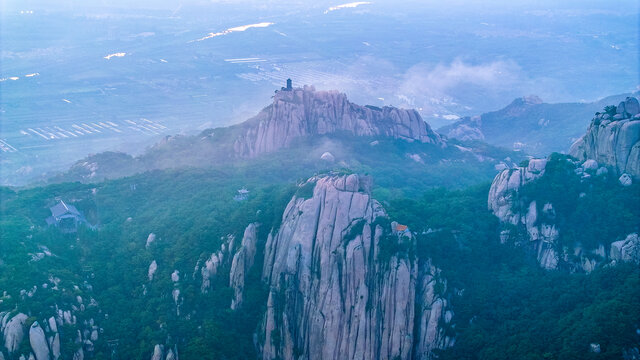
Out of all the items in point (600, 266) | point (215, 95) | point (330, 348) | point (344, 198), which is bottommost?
point (215, 95)

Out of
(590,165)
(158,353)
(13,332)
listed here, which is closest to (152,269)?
(158,353)

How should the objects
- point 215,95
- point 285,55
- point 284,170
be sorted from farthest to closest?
point 285,55 < point 215,95 < point 284,170

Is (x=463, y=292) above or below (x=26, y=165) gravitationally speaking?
above

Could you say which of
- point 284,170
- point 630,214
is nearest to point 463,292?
point 630,214

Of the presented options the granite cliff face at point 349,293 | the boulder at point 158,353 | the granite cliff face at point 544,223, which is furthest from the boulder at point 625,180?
the boulder at point 158,353

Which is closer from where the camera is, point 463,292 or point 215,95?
point 463,292

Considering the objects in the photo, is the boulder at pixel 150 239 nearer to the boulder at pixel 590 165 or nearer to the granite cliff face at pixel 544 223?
the granite cliff face at pixel 544 223

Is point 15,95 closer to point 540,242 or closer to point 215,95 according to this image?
point 215,95
